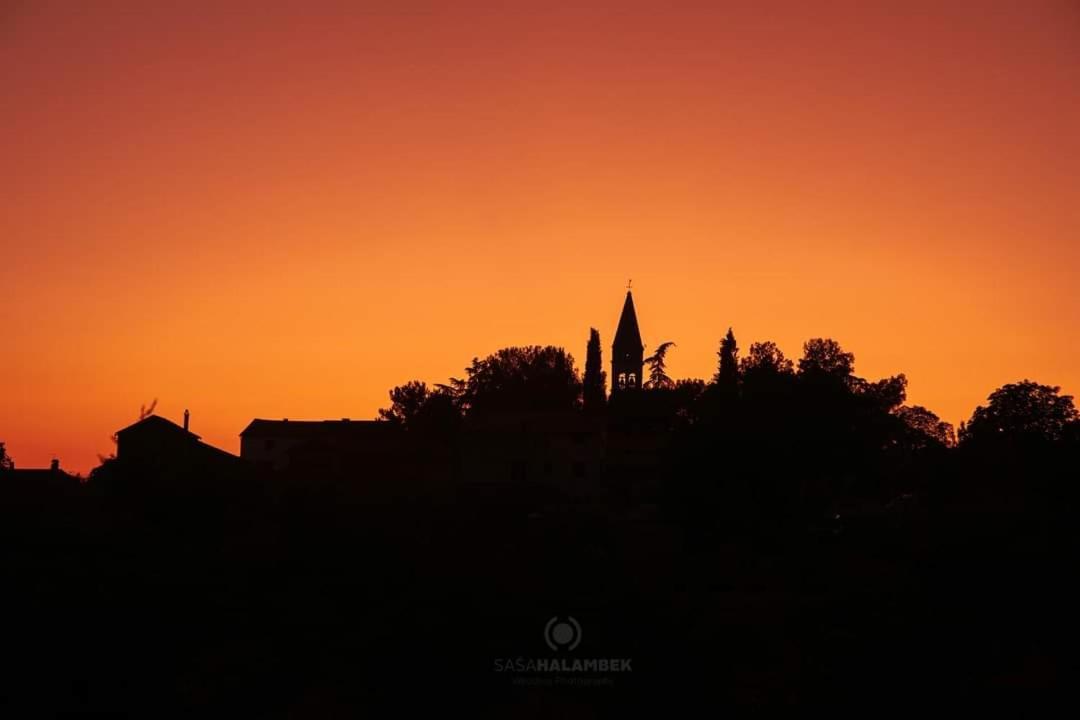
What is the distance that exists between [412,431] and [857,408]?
121 feet

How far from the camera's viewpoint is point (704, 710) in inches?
1192

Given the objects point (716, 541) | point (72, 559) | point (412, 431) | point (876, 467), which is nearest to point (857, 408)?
point (876, 467)

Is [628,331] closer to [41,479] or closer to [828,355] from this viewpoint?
[828,355]

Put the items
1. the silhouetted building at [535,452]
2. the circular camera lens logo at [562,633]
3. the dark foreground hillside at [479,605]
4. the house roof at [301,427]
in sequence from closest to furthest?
1. the dark foreground hillside at [479,605]
2. the circular camera lens logo at [562,633]
3. the silhouetted building at [535,452]
4. the house roof at [301,427]

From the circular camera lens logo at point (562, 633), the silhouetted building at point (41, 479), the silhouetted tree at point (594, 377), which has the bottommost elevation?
the circular camera lens logo at point (562, 633)

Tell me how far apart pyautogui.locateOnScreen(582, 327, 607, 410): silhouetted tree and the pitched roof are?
2.00 meters

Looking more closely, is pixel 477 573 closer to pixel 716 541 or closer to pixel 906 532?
pixel 716 541

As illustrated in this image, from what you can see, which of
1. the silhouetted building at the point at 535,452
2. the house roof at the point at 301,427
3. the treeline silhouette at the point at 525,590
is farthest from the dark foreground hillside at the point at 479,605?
the house roof at the point at 301,427

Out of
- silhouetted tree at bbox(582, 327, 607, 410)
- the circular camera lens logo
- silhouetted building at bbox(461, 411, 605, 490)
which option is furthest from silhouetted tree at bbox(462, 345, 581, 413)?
the circular camera lens logo

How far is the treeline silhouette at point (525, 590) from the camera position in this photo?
101 ft

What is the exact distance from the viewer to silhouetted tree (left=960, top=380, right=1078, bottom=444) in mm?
83000

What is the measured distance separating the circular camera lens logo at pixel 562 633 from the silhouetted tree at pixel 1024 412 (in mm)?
56193

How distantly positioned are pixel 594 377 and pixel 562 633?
78.5 meters

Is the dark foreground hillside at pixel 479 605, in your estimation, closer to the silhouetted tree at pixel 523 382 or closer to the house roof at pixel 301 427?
the house roof at pixel 301 427
